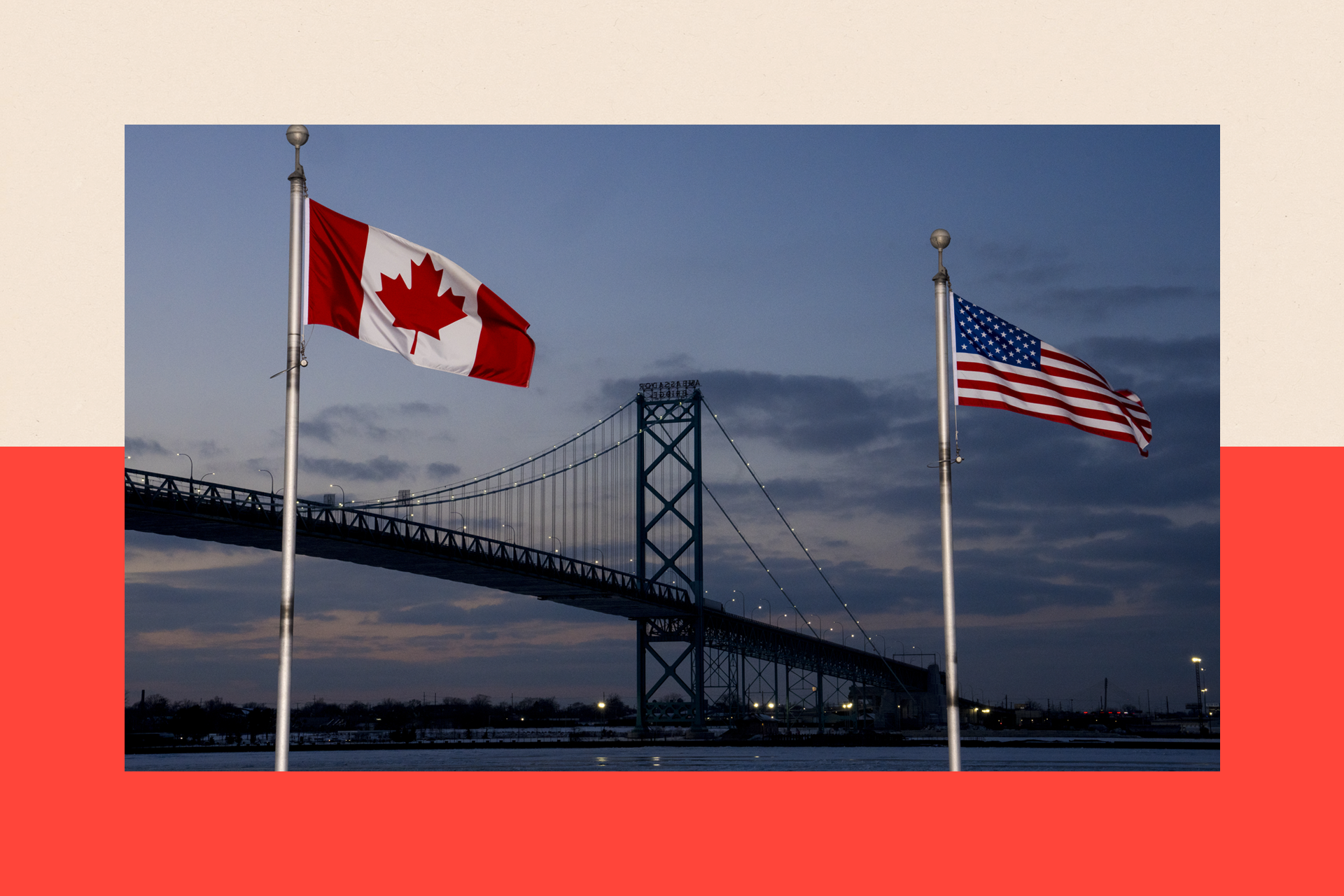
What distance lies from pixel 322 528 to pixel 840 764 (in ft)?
57.6

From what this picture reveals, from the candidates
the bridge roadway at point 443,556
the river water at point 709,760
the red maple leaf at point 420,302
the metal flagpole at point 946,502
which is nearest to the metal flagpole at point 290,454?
the red maple leaf at point 420,302

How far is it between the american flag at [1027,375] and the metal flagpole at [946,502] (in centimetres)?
19

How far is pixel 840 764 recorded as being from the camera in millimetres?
41281

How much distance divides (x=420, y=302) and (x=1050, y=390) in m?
4.33

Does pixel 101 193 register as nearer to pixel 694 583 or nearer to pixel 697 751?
pixel 697 751

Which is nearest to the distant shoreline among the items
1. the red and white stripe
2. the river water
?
the river water

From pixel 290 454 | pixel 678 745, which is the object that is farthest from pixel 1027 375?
pixel 678 745

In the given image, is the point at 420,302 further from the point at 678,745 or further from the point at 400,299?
the point at 678,745

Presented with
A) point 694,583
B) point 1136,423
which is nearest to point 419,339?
point 1136,423

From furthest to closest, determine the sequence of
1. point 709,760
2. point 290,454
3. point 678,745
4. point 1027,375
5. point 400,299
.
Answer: point 678,745
point 709,760
point 1027,375
point 400,299
point 290,454

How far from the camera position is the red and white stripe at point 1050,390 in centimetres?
899

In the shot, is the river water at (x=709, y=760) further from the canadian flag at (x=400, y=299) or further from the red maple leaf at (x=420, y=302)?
the red maple leaf at (x=420, y=302)

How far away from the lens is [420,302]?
862 centimetres

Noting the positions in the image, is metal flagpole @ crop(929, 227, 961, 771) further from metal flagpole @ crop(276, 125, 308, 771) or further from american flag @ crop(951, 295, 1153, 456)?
metal flagpole @ crop(276, 125, 308, 771)
